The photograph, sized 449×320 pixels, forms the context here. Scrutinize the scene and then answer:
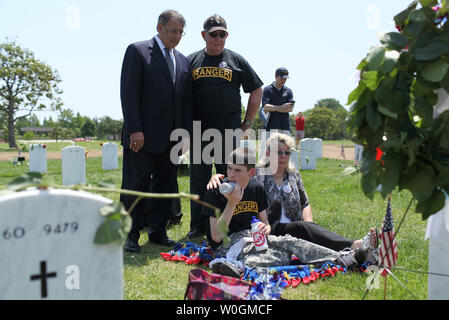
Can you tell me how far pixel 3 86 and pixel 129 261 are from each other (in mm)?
37863

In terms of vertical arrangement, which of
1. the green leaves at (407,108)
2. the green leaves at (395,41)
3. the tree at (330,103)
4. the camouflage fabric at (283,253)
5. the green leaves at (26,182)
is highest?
the tree at (330,103)

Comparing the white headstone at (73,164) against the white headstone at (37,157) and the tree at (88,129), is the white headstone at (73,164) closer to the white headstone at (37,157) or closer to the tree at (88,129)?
the white headstone at (37,157)

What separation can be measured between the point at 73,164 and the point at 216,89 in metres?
4.87

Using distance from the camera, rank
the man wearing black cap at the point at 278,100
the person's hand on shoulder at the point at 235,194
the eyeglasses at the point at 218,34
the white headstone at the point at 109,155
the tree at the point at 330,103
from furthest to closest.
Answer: the tree at the point at 330,103, the white headstone at the point at 109,155, the man wearing black cap at the point at 278,100, the eyeglasses at the point at 218,34, the person's hand on shoulder at the point at 235,194

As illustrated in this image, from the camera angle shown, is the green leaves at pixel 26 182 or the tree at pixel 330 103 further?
the tree at pixel 330 103

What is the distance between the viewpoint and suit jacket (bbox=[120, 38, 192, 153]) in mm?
3666

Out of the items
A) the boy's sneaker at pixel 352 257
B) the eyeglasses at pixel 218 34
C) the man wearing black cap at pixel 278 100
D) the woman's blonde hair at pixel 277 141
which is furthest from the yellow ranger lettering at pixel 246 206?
the man wearing black cap at pixel 278 100

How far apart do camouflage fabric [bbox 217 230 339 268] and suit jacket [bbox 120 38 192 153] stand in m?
1.28

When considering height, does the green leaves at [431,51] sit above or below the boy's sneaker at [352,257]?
above

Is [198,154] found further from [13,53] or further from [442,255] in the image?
[13,53]

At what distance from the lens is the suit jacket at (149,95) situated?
12.0 feet

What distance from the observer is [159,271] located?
324 cm

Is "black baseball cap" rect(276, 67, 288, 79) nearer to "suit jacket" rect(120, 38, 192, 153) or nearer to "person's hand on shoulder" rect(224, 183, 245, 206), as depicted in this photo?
"suit jacket" rect(120, 38, 192, 153)

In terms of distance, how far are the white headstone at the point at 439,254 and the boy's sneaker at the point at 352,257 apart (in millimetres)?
1009
